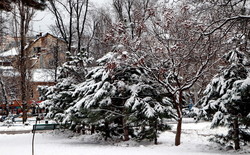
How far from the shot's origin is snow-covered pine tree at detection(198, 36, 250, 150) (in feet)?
30.7

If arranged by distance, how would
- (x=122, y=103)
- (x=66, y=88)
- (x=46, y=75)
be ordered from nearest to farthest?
(x=122, y=103) → (x=66, y=88) → (x=46, y=75)

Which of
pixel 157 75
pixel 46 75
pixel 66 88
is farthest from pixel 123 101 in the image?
pixel 46 75

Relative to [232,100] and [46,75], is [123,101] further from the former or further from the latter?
[46,75]

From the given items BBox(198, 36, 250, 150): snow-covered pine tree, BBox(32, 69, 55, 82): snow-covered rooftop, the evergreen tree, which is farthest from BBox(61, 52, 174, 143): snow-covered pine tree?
BBox(32, 69, 55, 82): snow-covered rooftop

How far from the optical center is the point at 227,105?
9.65m

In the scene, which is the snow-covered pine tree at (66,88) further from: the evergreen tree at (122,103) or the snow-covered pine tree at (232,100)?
the snow-covered pine tree at (232,100)

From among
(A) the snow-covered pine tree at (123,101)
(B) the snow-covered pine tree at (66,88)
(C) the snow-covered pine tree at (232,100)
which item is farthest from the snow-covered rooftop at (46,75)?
(C) the snow-covered pine tree at (232,100)

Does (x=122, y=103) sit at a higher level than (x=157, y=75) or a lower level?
lower

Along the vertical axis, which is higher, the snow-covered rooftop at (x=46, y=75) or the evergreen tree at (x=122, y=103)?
the snow-covered rooftop at (x=46, y=75)

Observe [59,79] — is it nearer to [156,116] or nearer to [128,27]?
[128,27]

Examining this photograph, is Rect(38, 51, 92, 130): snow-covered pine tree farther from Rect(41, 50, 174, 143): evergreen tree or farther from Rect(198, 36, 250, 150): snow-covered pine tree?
Rect(198, 36, 250, 150): snow-covered pine tree

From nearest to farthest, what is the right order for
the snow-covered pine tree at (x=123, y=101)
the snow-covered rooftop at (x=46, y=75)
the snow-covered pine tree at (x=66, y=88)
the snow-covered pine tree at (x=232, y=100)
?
1. the snow-covered pine tree at (x=232, y=100)
2. the snow-covered pine tree at (x=123, y=101)
3. the snow-covered pine tree at (x=66, y=88)
4. the snow-covered rooftop at (x=46, y=75)

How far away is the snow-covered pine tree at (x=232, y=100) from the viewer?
9.34 metres

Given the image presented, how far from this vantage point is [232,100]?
9.45 metres
